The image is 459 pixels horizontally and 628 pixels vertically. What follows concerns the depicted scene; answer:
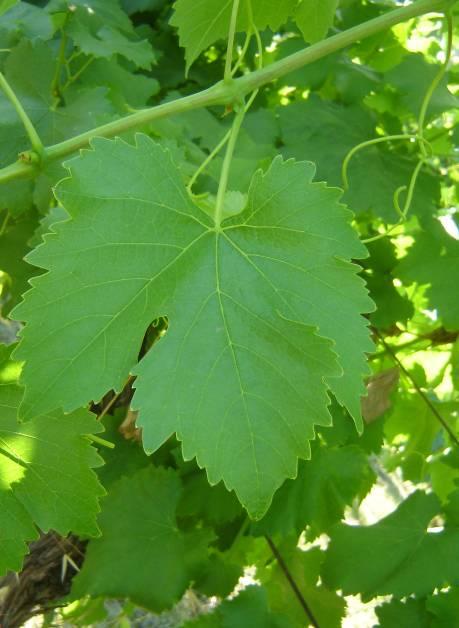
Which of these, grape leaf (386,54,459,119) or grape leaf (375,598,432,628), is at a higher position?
grape leaf (386,54,459,119)

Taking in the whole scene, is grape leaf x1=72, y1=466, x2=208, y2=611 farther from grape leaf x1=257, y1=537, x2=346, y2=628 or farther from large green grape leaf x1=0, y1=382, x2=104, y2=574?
large green grape leaf x1=0, y1=382, x2=104, y2=574

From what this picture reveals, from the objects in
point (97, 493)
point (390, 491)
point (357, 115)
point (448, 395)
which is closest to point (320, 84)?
point (357, 115)

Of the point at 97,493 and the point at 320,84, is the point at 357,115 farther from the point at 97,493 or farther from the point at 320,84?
the point at 97,493

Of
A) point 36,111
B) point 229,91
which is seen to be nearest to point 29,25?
point 36,111

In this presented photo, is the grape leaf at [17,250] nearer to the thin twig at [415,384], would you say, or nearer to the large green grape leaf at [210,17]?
the large green grape leaf at [210,17]

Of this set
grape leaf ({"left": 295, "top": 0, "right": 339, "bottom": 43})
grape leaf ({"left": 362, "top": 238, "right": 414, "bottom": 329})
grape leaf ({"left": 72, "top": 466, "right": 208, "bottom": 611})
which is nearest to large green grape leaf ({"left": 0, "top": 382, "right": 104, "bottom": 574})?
grape leaf ({"left": 72, "top": 466, "right": 208, "bottom": 611})

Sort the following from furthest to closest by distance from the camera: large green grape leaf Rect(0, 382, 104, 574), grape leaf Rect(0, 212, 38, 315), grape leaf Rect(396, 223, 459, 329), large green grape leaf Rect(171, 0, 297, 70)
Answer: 1. grape leaf Rect(396, 223, 459, 329)
2. grape leaf Rect(0, 212, 38, 315)
3. large green grape leaf Rect(171, 0, 297, 70)
4. large green grape leaf Rect(0, 382, 104, 574)
